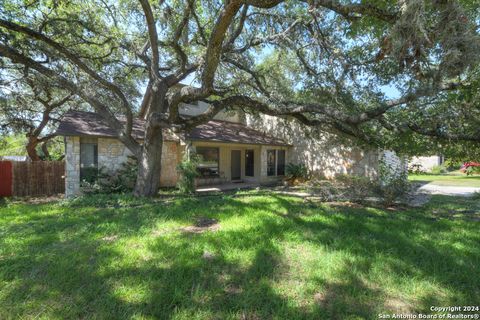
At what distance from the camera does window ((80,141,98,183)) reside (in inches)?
425

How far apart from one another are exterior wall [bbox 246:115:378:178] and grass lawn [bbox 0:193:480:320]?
32.2 feet

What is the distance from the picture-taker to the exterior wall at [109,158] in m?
10.5

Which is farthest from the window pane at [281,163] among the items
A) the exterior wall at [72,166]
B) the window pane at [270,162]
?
the exterior wall at [72,166]

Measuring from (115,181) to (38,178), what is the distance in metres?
3.96

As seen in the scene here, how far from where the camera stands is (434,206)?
8055mm

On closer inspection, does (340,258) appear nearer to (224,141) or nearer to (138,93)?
(224,141)

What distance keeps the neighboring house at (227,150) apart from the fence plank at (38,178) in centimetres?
231

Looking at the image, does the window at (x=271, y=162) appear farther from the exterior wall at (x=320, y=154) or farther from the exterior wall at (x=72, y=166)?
the exterior wall at (x=72, y=166)

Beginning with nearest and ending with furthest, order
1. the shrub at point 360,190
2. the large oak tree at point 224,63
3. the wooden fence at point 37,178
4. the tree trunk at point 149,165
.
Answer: the large oak tree at point 224,63, the shrub at point 360,190, the tree trunk at point 149,165, the wooden fence at point 37,178

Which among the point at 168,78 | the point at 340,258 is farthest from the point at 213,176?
the point at 340,258

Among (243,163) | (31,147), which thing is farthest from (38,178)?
(243,163)

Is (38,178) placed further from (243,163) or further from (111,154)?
(243,163)

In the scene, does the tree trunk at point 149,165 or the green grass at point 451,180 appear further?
the green grass at point 451,180

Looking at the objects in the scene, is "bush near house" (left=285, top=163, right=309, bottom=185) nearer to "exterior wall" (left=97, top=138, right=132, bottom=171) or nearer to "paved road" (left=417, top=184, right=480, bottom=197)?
"paved road" (left=417, top=184, right=480, bottom=197)
